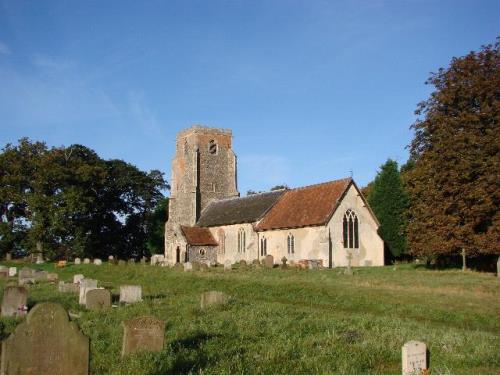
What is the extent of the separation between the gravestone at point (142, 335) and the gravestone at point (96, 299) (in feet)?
23.4

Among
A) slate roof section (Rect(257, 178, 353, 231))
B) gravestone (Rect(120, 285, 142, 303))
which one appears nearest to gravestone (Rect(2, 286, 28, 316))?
gravestone (Rect(120, 285, 142, 303))

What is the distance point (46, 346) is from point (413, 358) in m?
5.34

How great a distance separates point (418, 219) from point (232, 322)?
2229cm

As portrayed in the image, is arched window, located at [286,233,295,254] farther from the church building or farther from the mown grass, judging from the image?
the mown grass

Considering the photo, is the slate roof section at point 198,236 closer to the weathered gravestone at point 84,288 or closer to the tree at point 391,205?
the tree at point 391,205

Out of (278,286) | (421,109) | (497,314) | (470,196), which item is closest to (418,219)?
(470,196)

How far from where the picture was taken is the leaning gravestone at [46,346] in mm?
6199

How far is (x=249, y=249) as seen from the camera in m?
42.8

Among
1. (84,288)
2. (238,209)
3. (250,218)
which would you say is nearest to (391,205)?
(250,218)

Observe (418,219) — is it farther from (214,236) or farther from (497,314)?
(214,236)

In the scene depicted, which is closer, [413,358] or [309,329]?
[413,358]

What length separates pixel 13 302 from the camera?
15.0 metres

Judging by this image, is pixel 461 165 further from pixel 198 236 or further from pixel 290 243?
pixel 198 236

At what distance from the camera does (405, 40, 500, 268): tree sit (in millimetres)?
27859
